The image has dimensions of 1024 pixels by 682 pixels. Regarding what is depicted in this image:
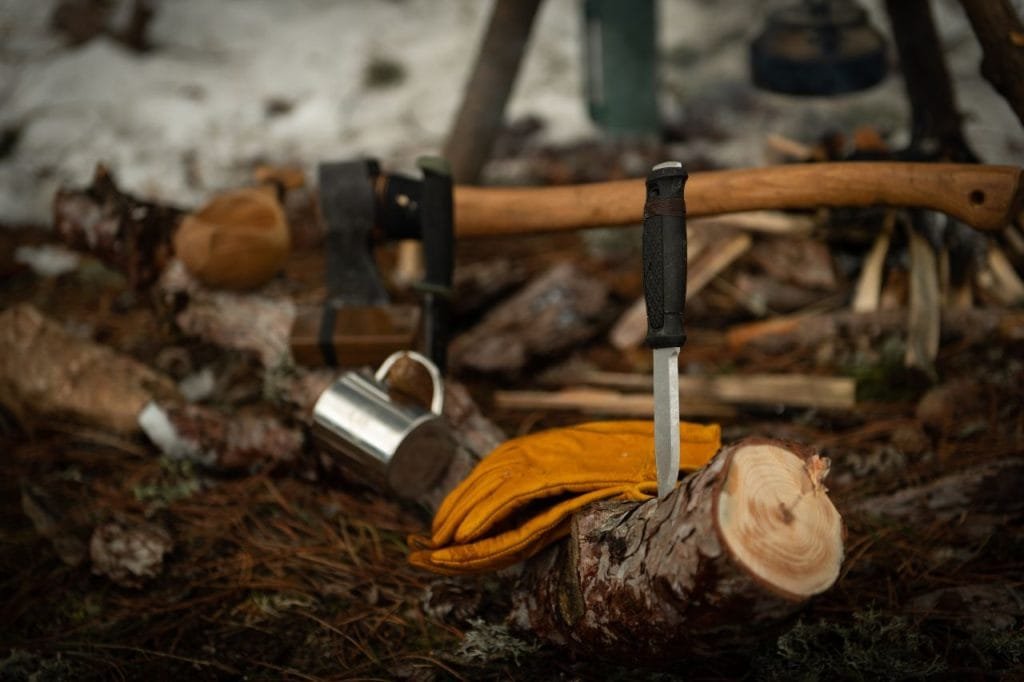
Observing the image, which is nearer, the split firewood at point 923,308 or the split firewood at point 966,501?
the split firewood at point 966,501

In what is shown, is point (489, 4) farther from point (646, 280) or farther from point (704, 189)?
point (646, 280)

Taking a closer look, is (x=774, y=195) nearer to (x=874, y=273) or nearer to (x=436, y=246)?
(x=436, y=246)

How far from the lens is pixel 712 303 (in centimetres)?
369

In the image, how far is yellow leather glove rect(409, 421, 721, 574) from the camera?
1.90 m

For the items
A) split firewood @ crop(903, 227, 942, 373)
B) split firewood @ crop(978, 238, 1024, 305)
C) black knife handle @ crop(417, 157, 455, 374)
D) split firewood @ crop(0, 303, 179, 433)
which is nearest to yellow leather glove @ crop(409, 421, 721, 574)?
black knife handle @ crop(417, 157, 455, 374)

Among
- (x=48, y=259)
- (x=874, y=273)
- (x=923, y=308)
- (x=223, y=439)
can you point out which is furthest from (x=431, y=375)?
(x=48, y=259)

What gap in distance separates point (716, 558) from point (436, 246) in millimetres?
1532

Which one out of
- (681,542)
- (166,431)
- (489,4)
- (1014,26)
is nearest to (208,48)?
(489,4)

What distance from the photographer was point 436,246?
268 centimetres

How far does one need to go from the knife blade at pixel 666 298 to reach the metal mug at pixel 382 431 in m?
0.80

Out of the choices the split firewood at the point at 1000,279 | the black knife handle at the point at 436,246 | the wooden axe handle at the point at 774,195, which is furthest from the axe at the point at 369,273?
the split firewood at the point at 1000,279

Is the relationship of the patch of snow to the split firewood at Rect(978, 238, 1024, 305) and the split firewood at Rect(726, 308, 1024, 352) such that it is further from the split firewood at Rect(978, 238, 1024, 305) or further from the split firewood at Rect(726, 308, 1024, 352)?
the split firewood at Rect(978, 238, 1024, 305)

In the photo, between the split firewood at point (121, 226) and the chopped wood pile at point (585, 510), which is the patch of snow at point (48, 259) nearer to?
the chopped wood pile at point (585, 510)

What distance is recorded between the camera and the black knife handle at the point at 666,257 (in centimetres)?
170
